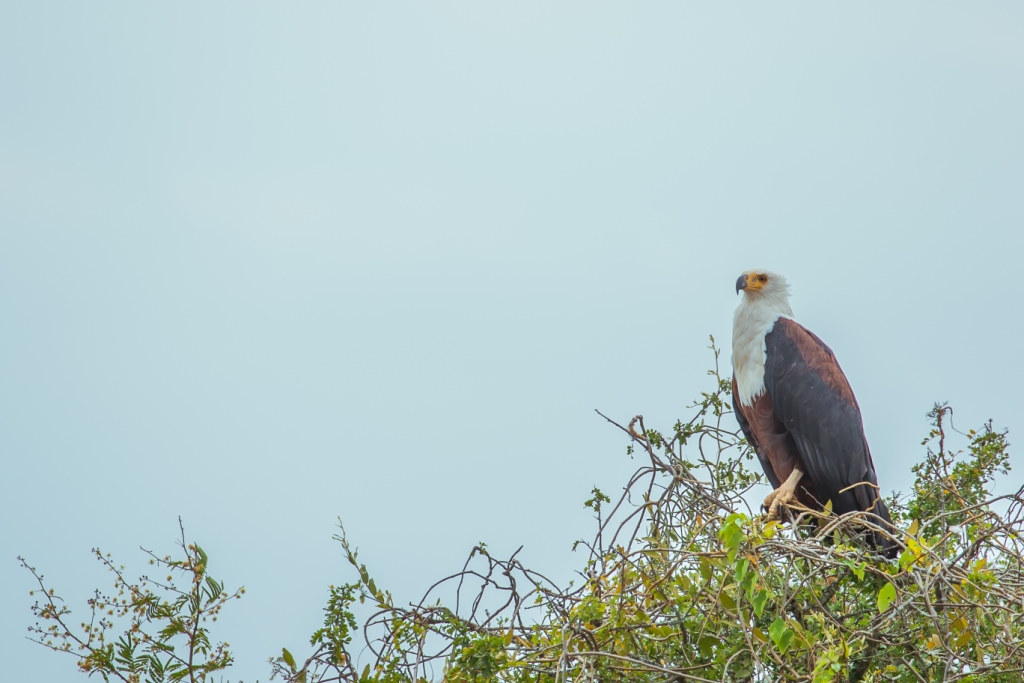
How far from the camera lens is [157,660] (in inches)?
147

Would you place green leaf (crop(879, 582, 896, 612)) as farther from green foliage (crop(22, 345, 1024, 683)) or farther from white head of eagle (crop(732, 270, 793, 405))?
white head of eagle (crop(732, 270, 793, 405))

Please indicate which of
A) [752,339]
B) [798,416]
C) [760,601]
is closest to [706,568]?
[760,601]

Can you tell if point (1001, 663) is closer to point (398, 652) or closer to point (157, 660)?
point (398, 652)

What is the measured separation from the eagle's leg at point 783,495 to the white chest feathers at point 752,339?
45 cm

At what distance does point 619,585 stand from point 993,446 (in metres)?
2.60

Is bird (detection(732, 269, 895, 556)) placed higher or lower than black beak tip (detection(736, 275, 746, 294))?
lower

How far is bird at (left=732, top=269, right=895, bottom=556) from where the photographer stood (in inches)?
198

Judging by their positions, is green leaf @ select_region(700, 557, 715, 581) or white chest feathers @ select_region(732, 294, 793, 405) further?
white chest feathers @ select_region(732, 294, 793, 405)

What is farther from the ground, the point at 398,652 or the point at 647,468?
the point at 647,468

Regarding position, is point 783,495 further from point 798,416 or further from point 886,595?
point 886,595

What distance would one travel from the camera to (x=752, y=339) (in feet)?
17.9

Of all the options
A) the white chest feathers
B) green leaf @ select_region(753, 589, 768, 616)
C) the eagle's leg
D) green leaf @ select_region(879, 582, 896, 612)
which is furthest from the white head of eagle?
green leaf @ select_region(753, 589, 768, 616)

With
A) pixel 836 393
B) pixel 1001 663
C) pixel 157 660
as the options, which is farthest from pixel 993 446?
pixel 157 660

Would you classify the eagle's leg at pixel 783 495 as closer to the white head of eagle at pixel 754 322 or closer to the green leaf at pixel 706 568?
the white head of eagle at pixel 754 322
